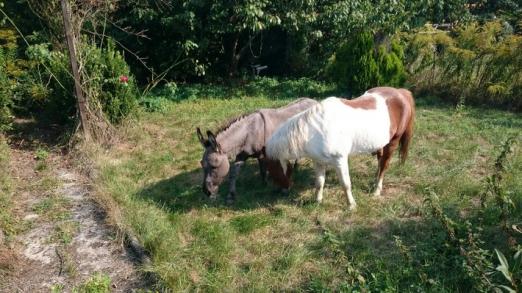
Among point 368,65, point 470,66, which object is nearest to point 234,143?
point 368,65

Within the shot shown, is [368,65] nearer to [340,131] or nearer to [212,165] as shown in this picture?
[340,131]

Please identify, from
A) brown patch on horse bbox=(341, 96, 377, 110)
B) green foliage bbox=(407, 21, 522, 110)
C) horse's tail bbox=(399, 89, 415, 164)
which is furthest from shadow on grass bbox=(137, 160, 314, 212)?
green foliage bbox=(407, 21, 522, 110)

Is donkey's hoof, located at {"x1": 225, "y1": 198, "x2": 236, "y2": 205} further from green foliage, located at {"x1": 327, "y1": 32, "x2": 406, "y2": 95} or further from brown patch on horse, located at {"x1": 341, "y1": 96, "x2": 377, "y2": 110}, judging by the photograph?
green foliage, located at {"x1": 327, "y1": 32, "x2": 406, "y2": 95}

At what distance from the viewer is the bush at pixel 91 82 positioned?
7.04m

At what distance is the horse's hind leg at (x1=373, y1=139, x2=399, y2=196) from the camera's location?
527 cm

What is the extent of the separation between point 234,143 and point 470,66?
6128 millimetres

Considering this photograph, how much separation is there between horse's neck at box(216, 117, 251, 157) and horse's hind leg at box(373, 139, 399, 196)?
68.9 inches

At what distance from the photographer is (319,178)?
16.6 ft

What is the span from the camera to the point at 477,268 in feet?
9.89

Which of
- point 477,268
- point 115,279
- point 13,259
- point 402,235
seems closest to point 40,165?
point 13,259

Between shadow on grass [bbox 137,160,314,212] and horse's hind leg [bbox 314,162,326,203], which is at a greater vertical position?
horse's hind leg [bbox 314,162,326,203]

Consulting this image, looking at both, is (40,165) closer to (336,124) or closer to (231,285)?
(231,285)

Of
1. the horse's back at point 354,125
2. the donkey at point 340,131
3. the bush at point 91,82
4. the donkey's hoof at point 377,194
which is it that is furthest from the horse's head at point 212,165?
the bush at point 91,82

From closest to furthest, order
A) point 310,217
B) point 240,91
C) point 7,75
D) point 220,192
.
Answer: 1. point 310,217
2. point 220,192
3. point 7,75
4. point 240,91
